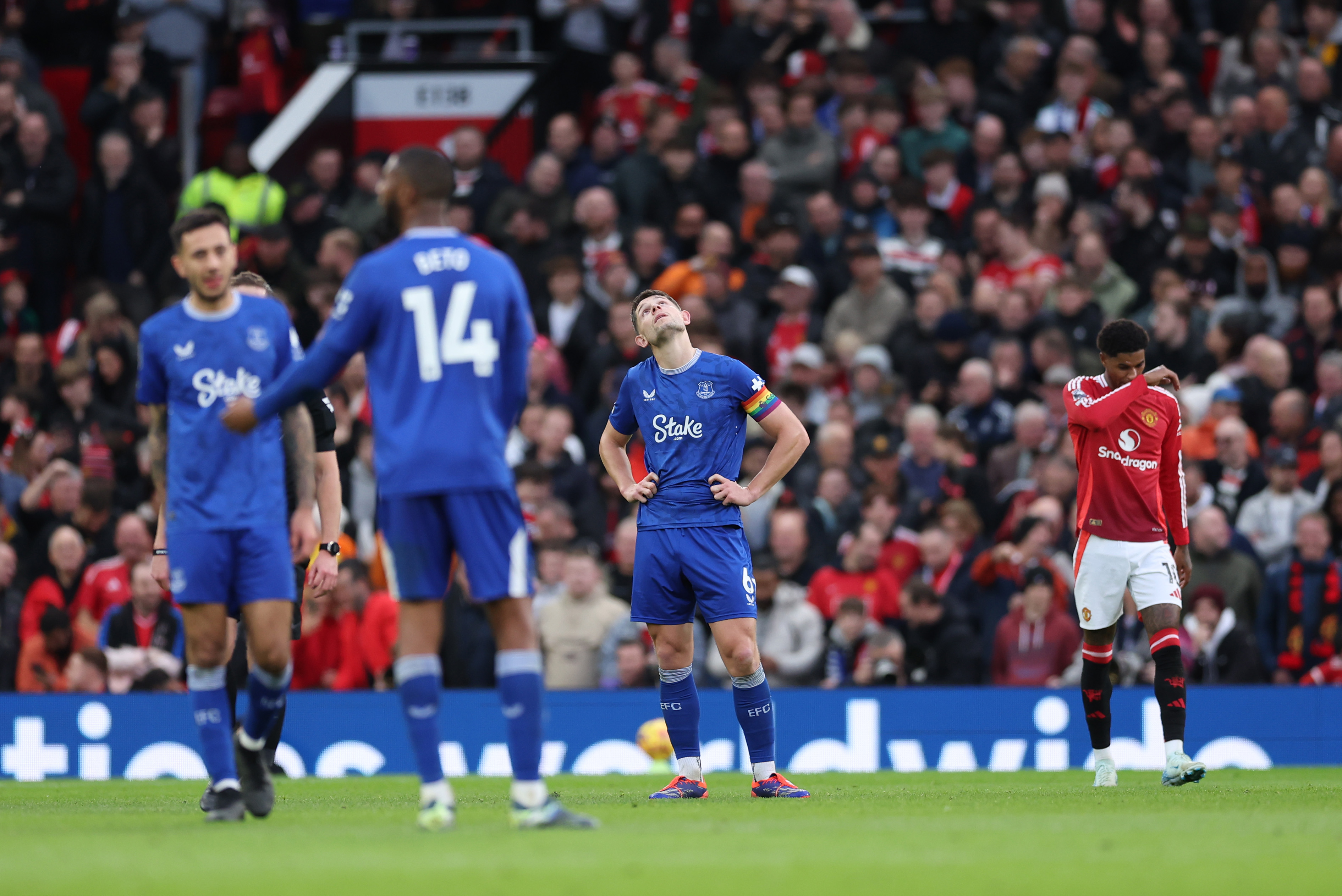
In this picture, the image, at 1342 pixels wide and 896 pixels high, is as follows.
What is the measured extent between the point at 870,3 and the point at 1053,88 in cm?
375

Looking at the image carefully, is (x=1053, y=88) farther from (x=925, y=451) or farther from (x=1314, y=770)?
(x=1314, y=770)

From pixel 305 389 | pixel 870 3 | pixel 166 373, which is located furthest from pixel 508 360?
pixel 870 3

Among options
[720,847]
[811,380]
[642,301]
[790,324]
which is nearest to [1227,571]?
[811,380]

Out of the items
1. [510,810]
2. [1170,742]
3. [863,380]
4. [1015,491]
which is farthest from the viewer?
[863,380]

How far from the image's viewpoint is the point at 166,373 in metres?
8.33

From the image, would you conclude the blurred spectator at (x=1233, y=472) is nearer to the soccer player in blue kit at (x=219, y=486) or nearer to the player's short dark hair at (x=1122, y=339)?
the player's short dark hair at (x=1122, y=339)

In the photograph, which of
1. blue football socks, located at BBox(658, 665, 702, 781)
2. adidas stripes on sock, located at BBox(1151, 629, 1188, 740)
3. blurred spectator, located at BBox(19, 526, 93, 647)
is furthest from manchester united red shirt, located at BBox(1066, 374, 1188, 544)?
blurred spectator, located at BBox(19, 526, 93, 647)

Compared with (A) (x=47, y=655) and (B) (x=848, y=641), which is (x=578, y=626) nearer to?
(B) (x=848, y=641)

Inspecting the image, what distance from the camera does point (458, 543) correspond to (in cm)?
745

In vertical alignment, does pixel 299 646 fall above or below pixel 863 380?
below

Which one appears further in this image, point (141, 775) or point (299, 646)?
point (299, 646)

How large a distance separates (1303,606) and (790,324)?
5.81 m

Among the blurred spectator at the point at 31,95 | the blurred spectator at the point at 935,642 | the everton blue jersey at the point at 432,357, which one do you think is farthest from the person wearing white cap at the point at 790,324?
the everton blue jersey at the point at 432,357

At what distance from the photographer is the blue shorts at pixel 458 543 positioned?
7.39m
